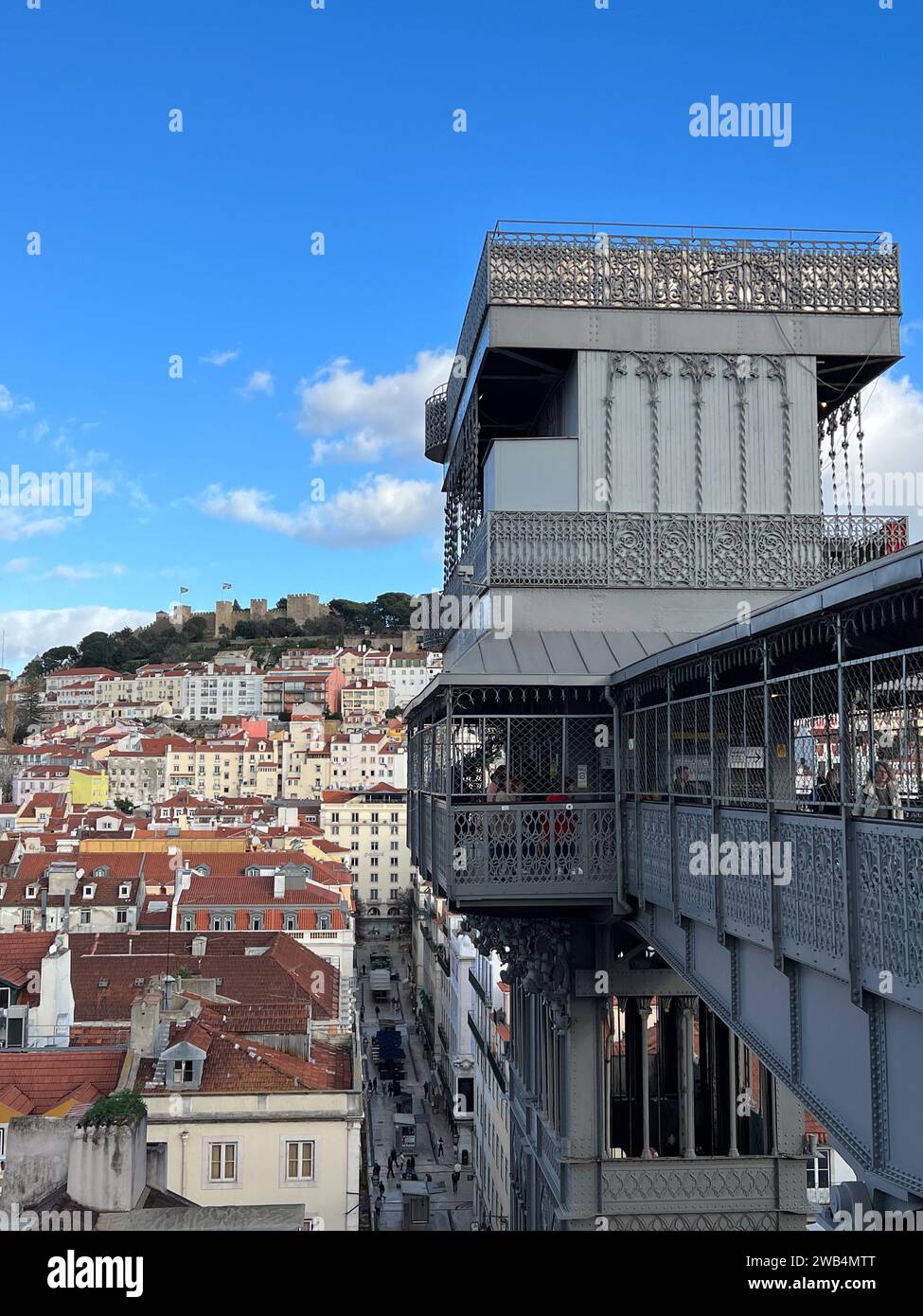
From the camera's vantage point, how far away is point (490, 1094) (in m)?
37.6

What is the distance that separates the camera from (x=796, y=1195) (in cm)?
1364

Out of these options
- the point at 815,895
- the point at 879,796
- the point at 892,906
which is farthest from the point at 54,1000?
the point at 892,906

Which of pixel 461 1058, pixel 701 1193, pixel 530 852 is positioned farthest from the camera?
pixel 461 1058

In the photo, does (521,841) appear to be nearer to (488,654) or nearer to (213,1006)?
(488,654)

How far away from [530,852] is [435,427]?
11325 mm

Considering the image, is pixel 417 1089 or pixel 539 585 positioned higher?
pixel 539 585

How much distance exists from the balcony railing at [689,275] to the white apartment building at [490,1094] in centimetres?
→ 1181

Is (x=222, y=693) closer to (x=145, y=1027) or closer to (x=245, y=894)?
(x=245, y=894)

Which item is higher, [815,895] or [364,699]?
[364,699]

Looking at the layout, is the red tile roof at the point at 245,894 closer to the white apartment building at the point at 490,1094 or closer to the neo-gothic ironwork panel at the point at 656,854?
the white apartment building at the point at 490,1094
